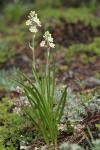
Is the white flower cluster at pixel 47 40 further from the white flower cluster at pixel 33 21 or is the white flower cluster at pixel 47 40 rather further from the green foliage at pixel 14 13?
the green foliage at pixel 14 13

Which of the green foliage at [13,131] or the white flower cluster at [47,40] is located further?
the green foliage at [13,131]

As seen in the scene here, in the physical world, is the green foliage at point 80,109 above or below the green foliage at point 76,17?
below

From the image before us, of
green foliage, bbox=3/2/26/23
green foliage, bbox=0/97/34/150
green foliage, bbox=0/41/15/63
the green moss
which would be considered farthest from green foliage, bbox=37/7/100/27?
green foliage, bbox=0/97/34/150

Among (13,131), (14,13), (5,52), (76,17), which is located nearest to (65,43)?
(76,17)

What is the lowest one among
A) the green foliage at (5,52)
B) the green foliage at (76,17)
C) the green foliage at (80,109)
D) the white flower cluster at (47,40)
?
the green foliage at (80,109)

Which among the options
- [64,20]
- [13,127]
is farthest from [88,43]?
[13,127]

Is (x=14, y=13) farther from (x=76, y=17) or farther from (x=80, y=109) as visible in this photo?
(x=80, y=109)

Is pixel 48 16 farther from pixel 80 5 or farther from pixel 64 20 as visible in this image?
pixel 80 5

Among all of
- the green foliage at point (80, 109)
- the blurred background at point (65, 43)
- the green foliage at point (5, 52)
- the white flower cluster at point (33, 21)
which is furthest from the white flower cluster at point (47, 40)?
the green foliage at point (5, 52)

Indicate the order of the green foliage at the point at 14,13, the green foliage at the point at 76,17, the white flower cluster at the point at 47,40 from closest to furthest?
the white flower cluster at the point at 47,40, the green foliage at the point at 76,17, the green foliage at the point at 14,13
